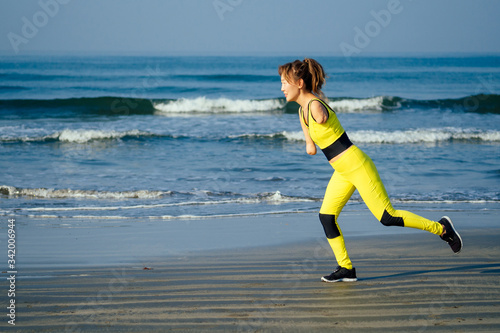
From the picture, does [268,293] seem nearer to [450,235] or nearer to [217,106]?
[450,235]

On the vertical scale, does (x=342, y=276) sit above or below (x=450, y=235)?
below

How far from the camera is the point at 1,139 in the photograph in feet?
51.3

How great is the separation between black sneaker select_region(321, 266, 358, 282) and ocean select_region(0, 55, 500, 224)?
355 cm

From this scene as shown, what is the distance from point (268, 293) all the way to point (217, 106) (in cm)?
2327

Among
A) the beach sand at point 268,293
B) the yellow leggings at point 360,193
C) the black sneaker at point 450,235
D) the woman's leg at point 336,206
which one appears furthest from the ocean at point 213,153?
the black sneaker at point 450,235

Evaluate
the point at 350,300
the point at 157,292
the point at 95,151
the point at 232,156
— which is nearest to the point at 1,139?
the point at 95,151

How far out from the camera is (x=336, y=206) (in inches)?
165

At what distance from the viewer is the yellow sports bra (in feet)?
12.8

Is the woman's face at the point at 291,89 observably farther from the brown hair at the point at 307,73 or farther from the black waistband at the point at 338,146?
the black waistband at the point at 338,146

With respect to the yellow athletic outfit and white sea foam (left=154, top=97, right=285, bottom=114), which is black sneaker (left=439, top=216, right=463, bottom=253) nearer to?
the yellow athletic outfit

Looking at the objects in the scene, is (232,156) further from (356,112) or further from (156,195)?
(356,112)

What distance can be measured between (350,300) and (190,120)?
18.8m

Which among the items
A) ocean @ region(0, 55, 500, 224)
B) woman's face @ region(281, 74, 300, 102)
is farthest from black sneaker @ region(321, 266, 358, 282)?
ocean @ region(0, 55, 500, 224)

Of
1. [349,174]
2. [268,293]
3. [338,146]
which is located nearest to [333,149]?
[338,146]
